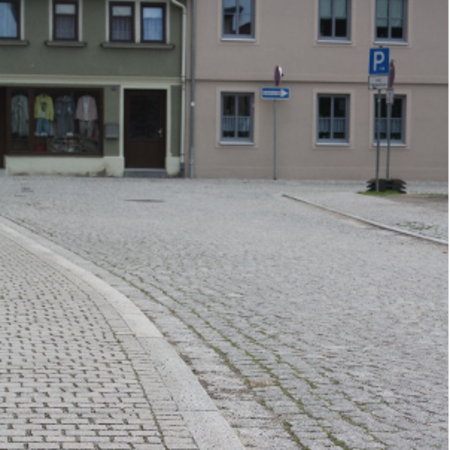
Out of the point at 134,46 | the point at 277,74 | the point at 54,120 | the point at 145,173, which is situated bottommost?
the point at 145,173

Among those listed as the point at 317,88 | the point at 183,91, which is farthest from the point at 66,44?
the point at 317,88

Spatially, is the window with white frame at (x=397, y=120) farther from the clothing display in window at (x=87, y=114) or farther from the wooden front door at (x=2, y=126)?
the wooden front door at (x=2, y=126)

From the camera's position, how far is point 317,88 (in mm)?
34938

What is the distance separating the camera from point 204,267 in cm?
1174

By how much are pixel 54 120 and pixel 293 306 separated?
26.4m

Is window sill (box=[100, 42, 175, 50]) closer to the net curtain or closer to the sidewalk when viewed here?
the net curtain

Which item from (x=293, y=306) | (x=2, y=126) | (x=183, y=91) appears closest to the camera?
(x=293, y=306)

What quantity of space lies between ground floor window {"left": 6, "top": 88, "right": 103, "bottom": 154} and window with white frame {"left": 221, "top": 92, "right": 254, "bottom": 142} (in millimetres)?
3715

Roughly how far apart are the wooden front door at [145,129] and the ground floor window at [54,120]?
3.02ft

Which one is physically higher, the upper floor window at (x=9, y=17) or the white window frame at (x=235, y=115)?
the upper floor window at (x=9, y=17)

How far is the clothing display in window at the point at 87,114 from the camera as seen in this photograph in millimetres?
34438

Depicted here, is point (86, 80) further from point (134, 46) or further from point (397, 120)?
point (397, 120)

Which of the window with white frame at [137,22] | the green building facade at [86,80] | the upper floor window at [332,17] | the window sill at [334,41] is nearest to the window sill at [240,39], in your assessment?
the green building facade at [86,80]

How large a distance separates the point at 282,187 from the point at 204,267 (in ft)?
58.2
